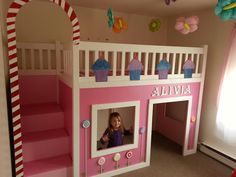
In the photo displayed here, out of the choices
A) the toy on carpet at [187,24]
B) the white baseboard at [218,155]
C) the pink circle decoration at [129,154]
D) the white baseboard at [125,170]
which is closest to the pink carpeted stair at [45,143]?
the white baseboard at [125,170]

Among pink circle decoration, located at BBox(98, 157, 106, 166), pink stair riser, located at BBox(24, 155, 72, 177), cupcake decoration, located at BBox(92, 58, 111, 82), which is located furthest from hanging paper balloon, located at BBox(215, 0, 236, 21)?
pink stair riser, located at BBox(24, 155, 72, 177)

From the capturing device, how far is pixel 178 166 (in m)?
2.63

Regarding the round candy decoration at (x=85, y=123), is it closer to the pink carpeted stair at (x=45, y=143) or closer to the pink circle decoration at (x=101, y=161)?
the pink carpeted stair at (x=45, y=143)

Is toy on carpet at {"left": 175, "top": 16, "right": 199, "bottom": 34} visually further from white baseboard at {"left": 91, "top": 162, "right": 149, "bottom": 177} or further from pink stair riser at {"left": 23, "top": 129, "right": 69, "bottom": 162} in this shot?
pink stair riser at {"left": 23, "top": 129, "right": 69, "bottom": 162}

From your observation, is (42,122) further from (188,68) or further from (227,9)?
(227,9)

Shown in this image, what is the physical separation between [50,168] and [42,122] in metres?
0.59

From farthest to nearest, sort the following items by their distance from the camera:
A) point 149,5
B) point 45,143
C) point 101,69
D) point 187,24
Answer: point 149,5 < point 187,24 < point 45,143 < point 101,69

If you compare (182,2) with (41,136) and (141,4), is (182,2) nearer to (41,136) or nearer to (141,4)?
(141,4)

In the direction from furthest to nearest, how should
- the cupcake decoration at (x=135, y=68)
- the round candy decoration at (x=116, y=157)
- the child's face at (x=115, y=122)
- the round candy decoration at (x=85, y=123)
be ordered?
the child's face at (x=115, y=122), the round candy decoration at (x=116, y=157), the cupcake decoration at (x=135, y=68), the round candy decoration at (x=85, y=123)

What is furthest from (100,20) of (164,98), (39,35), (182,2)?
(164,98)

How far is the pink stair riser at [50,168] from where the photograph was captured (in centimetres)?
204

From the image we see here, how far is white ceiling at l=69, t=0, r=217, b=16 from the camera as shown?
257cm

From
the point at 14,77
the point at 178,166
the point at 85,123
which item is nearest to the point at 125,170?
the point at 178,166

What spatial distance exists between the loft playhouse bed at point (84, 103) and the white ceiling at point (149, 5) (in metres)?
→ 0.63
